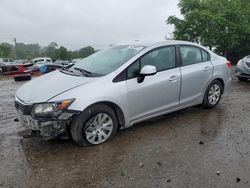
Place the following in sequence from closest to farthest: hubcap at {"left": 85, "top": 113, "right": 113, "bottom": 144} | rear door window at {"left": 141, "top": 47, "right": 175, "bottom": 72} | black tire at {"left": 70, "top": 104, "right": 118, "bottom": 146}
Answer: black tire at {"left": 70, "top": 104, "right": 118, "bottom": 146}
hubcap at {"left": 85, "top": 113, "right": 113, "bottom": 144}
rear door window at {"left": 141, "top": 47, "right": 175, "bottom": 72}

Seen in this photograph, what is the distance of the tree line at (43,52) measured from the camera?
53.8 meters

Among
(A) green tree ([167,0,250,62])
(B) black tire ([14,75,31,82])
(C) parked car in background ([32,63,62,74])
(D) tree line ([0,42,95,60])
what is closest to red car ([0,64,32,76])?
(C) parked car in background ([32,63,62,74])


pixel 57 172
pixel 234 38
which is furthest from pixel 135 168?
pixel 234 38

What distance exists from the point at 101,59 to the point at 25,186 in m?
2.63

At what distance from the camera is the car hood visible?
149 inches

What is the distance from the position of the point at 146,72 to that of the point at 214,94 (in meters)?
2.27

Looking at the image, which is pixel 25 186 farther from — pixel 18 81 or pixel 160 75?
pixel 18 81

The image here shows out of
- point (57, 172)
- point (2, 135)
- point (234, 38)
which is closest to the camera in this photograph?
point (57, 172)

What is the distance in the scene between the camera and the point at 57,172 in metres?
3.29

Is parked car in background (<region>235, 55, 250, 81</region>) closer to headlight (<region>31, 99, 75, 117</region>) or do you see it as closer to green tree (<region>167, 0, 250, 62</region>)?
headlight (<region>31, 99, 75, 117</region>)

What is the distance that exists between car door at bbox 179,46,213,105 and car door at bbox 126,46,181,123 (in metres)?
0.20

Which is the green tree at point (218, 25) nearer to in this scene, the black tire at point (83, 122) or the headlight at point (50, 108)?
the black tire at point (83, 122)

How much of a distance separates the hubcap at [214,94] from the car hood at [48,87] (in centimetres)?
286

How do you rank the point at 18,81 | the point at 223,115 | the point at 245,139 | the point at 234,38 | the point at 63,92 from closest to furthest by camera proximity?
the point at 63,92 → the point at 245,139 → the point at 223,115 → the point at 18,81 → the point at 234,38
